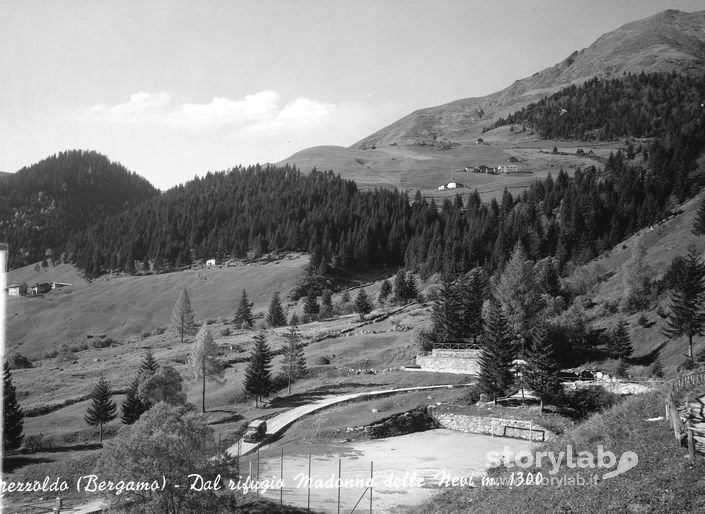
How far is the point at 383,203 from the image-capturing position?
194625 millimetres

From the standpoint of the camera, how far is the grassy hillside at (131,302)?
417ft

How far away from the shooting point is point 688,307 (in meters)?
53.8

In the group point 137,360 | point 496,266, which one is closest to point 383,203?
point 496,266

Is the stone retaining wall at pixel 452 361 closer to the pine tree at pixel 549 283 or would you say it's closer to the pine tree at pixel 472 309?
the pine tree at pixel 472 309

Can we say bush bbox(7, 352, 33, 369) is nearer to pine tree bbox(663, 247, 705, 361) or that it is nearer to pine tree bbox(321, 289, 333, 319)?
pine tree bbox(321, 289, 333, 319)

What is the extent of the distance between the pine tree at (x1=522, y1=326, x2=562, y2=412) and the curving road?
10.4 metres

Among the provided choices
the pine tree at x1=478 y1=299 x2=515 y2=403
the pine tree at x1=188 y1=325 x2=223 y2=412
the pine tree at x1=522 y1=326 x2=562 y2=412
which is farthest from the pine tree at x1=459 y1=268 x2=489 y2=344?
the pine tree at x1=188 y1=325 x2=223 y2=412

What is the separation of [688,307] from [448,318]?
27.6m

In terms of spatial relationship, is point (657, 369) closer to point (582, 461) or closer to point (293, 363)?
point (582, 461)

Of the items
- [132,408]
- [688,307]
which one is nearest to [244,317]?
[132,408]

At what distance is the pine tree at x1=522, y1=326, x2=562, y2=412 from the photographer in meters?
49.1

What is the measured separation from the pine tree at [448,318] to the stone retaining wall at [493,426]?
18.9 metres

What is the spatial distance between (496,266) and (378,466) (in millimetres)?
88320

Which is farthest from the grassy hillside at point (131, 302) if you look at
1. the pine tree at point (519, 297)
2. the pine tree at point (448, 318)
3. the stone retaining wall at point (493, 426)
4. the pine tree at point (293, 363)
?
the stone retaining wall at point (493, 426)
